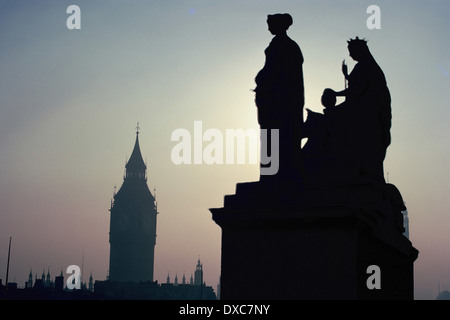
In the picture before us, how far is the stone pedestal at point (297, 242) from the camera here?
1109cm

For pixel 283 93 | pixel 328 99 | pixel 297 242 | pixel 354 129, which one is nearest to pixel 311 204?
pixel 297 242

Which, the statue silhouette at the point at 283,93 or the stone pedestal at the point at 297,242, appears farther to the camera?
the statue silhouette at the point at 283,93

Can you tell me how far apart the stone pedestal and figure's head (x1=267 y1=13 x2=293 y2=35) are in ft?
9.05

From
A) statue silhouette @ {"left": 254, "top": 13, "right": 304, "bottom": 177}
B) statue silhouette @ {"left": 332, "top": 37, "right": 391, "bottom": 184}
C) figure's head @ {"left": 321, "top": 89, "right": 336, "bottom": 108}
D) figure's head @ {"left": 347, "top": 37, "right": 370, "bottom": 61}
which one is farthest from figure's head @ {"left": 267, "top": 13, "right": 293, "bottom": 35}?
figure's head @ {"left": 347, "top": 37, "right": 370, "bottom": 61}

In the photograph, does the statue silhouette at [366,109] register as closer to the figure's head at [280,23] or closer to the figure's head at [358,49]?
the figure's head at [358,49]

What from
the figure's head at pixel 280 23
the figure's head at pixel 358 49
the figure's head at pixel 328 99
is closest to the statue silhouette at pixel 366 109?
the figure's head at pixel 358 49

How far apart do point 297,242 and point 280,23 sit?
385 cm

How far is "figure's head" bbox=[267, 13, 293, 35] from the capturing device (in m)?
12.7

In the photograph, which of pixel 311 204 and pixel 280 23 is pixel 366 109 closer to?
pixel 280 23

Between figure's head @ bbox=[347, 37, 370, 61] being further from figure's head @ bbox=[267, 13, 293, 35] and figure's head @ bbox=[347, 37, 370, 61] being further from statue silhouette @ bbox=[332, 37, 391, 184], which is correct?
figure's head @ bbox=[267, 13, 293, 35]

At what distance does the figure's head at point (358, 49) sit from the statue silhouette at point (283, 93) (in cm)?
176
